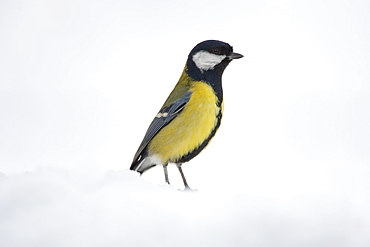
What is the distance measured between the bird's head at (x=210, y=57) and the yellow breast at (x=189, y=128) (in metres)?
0.17

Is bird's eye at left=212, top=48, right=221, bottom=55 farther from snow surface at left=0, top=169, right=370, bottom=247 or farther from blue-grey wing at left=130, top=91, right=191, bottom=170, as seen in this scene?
snow surface at left=0, top=169, right=370, bottom=247

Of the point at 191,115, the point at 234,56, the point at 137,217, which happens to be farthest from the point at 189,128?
the point at 137,217

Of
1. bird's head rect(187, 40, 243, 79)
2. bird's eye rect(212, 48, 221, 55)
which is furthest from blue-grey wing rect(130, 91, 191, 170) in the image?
bird's eye rect(212, 48, 221, 55)

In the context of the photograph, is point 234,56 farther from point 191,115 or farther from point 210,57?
point 191,115

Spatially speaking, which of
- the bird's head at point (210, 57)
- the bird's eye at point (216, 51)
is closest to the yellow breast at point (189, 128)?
the bird's head at point (210, 57)

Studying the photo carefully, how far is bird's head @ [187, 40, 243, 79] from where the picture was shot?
475 cm

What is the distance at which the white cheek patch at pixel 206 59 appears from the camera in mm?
4773

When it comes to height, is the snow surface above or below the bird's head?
below

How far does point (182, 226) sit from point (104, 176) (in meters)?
0.74

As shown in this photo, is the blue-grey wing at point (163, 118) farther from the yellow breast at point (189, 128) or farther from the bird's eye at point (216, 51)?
the bird's eye at point (216, 51)

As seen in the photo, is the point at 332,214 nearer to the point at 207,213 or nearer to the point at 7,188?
the point at 207,213

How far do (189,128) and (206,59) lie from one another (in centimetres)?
61

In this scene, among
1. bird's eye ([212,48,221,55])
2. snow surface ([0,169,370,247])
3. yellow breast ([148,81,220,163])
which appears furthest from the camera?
bird's eye ([212,48,221,55])

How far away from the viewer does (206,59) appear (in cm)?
478
